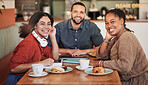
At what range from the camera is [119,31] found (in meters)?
2.26

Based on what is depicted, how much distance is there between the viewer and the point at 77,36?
325cm

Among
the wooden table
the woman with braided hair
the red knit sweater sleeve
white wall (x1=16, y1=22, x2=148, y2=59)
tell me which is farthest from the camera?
white wall (x1=16, y1=22, x2=148, y2=59)

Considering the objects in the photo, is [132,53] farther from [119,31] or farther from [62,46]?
[62,46]

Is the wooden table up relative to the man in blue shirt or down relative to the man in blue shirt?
down

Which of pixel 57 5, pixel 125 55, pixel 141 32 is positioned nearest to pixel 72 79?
pixel 125 55

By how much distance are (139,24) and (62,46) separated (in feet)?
8.26

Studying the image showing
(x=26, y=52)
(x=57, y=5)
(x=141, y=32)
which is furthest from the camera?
(x=57, y=5)

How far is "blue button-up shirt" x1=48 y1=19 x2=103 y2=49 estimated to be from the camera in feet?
10.7

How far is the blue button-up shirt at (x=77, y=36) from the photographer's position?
326cm

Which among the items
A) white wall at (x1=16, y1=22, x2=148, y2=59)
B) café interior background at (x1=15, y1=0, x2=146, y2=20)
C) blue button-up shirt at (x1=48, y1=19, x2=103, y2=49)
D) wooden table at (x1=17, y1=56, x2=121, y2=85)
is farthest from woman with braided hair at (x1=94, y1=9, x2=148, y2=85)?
café interior background at (x1=15, y1=0, x2=146, y2=20)

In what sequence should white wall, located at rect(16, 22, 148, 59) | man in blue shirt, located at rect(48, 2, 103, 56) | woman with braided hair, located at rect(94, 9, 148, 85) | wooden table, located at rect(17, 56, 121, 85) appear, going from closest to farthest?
wooden table, located at rect(17, 56, 121, 85) → woman with braided hair, located at rect(94, 9, 148, 85) → man in blue shirt, located at rect(48, 2, 103, 56) → white wall, located at rect(16, 22, 148, 59)

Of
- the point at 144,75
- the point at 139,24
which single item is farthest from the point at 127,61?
the point at 139,24

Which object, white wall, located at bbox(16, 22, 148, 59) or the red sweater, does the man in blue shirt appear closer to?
the red sweater

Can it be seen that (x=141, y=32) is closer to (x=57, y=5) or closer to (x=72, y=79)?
(x=57, y=5)
